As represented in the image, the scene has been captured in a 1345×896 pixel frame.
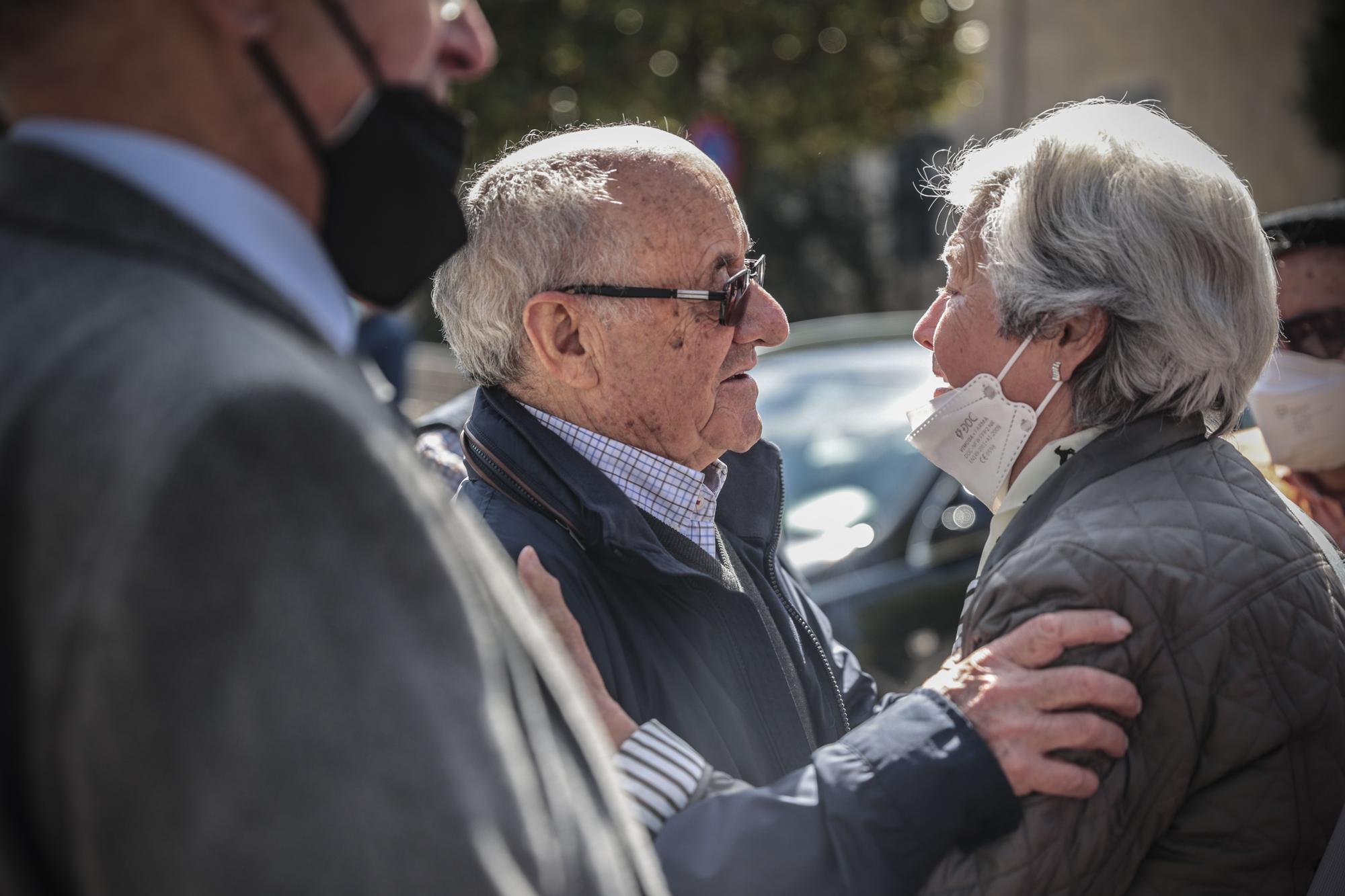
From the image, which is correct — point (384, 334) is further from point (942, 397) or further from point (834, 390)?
point (942, 397)

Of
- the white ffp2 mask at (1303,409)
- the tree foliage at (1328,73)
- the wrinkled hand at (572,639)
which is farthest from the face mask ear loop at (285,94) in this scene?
the tree foliage at (1328,73)

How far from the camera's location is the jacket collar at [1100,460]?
1.96 m

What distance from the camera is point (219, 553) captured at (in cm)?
82

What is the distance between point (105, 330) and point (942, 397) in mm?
1684

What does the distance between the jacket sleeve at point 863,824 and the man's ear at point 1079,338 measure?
0.69 metres

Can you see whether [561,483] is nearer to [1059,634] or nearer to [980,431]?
[980,431]

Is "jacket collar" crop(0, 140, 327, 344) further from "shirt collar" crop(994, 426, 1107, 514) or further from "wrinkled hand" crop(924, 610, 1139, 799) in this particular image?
"shirt collar" crop(994, 426, 1107, 514)

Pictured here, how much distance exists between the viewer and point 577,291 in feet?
7.57

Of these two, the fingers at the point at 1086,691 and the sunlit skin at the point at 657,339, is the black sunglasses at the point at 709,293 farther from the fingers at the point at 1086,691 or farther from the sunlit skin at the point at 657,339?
the fingers at the point at 1086,691

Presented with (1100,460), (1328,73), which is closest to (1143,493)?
(1100,460)

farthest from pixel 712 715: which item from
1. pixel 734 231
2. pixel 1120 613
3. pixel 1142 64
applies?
pixel 1142 64

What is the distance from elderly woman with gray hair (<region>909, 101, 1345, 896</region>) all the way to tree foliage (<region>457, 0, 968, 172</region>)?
9.32 meters

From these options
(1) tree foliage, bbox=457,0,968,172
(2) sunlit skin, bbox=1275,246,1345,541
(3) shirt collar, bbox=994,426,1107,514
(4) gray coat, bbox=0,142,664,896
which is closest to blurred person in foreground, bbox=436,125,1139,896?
(3) shirt collar, bbox=994,426,1107,514

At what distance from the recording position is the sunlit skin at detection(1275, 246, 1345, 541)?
10.2 ft
